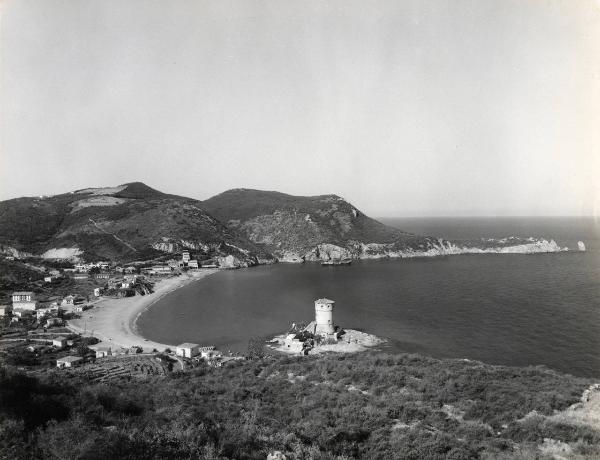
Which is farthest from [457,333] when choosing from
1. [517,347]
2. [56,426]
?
[56,426]

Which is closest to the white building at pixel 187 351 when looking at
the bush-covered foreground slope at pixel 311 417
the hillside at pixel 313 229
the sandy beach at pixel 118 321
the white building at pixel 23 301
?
the sandy beach at pixel 118 321

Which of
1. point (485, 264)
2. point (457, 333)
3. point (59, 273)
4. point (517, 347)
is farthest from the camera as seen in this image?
point (485, 264)

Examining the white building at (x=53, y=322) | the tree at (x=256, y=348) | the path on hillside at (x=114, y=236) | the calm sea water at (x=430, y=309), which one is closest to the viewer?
the tree at (x=256, y=348)

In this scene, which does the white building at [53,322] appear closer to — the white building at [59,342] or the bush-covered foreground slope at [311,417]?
the white building at [59,342]

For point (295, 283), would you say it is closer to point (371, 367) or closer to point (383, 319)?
point (383, 319)

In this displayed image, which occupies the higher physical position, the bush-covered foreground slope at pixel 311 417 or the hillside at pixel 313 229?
the hillside at pixel 313 229

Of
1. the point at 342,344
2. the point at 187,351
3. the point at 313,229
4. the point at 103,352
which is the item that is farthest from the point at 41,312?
the point at 313,229
